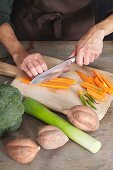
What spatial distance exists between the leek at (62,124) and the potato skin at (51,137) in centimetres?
5

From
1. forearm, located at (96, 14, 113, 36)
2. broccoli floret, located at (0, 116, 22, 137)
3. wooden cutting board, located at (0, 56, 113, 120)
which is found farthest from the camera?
forearm, located at (96, 14, 113, 36)

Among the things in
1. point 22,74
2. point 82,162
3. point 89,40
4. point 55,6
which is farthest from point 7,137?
point 55,6

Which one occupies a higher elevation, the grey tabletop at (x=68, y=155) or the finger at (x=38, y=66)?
the finger at (x=38, y=66)

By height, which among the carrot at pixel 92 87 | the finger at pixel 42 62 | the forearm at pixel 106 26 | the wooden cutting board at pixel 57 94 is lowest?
the wooden cutting board at pixel 57 94

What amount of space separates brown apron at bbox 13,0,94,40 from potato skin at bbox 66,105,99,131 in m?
0.73

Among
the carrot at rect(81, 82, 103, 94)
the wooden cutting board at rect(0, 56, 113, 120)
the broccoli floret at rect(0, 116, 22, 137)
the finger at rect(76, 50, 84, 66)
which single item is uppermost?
the finger at rect(76, 50, 84, 66)

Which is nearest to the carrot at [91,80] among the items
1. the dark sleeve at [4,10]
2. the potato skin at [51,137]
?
the potato skin at [51,137]

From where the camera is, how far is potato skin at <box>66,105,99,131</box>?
1238 millimetres

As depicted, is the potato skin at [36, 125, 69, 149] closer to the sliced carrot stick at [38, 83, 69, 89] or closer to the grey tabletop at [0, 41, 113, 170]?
the grey tabletop at [0, 41, 113, 170]

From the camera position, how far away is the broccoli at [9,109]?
3.94 feet

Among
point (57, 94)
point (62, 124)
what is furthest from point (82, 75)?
point (62, 124)

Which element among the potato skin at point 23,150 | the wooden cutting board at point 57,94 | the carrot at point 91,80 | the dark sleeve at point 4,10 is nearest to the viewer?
the potato skin at point 23,150

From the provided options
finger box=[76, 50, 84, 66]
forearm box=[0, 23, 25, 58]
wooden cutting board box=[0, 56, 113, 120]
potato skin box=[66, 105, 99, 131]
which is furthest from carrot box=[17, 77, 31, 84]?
potato skin box=[66, 105, 99, 131]

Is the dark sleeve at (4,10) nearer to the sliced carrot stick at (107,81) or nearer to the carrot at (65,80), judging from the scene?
the carrot at (65,80)
